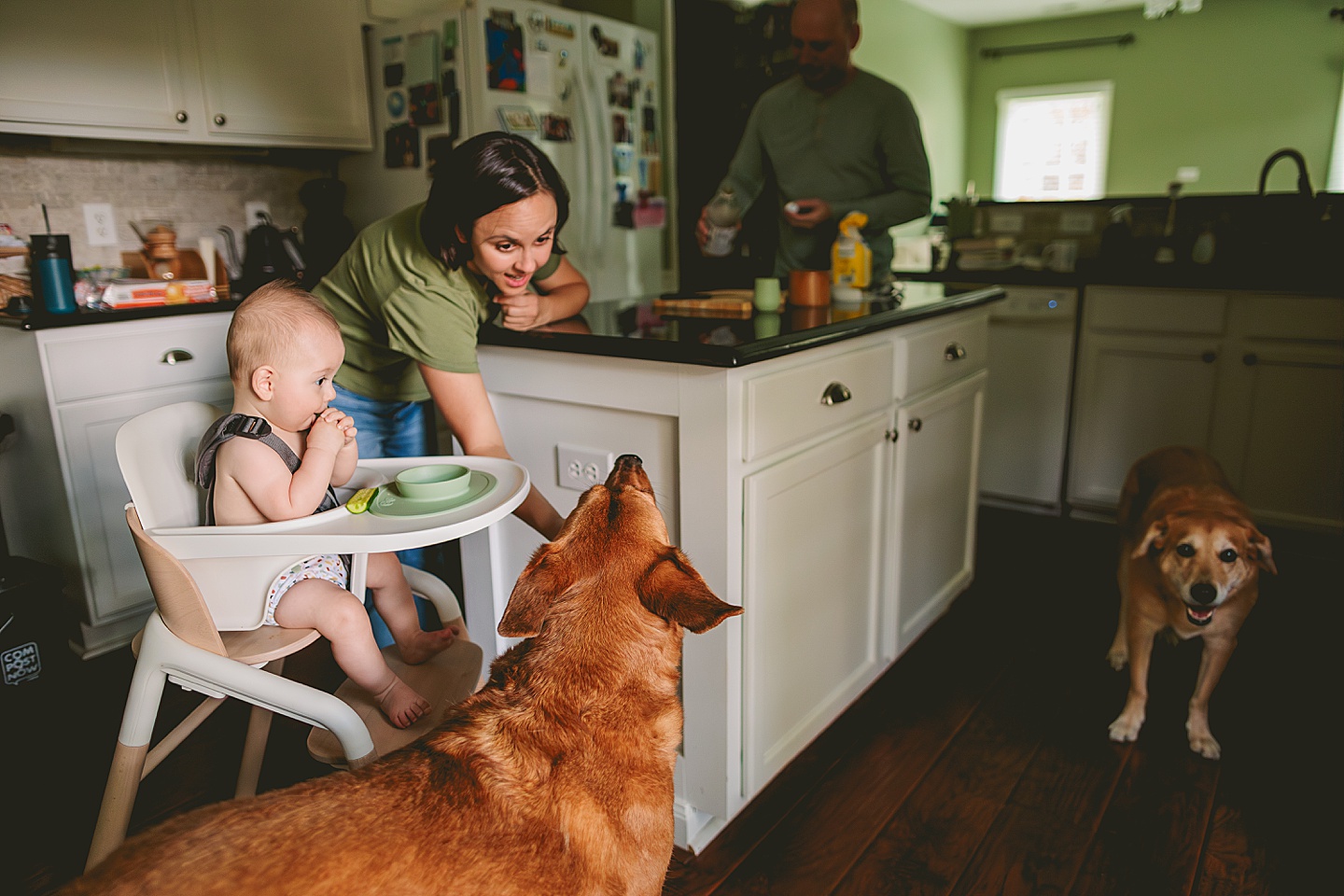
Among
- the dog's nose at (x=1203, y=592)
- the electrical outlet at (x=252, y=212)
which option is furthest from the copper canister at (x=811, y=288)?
the electrical outlet at (x=252, y=212)

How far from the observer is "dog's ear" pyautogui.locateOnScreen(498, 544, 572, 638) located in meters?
0.95

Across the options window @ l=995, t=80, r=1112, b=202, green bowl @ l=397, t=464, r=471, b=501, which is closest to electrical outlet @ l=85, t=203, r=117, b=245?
green bowl @ l=397, t=464, r=471, b=501

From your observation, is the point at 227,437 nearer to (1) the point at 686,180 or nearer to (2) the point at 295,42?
(2) the point at 295,42

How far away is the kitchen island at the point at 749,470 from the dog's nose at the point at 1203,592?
0.64 m

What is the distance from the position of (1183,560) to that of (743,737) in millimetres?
1066

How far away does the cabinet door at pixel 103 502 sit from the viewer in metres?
2.41

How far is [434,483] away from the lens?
4.05 feet

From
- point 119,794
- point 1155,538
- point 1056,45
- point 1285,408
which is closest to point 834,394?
point 1155,538

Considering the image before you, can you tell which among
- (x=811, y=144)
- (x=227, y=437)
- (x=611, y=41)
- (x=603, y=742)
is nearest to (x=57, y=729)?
(x=227, y=437)

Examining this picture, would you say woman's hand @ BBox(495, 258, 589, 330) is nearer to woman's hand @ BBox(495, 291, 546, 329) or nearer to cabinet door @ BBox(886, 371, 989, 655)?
woman's hand @ BBox(495, 291, 546, 329)

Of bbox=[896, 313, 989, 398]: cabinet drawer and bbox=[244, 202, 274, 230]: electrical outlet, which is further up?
bbox=[244, 202, 274, 230]: electrical outlet

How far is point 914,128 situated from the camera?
2.58m

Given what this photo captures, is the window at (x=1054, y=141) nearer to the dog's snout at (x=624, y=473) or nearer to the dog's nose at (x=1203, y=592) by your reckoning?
the dog's nose at (x=1203, y=592)

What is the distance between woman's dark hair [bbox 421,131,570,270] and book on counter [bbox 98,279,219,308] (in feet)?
4.97
